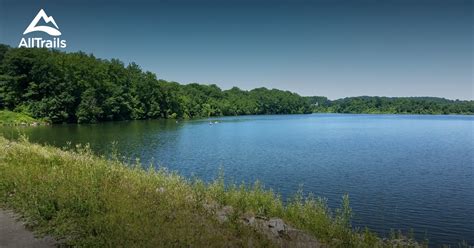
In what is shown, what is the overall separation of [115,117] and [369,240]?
10742 centimetres

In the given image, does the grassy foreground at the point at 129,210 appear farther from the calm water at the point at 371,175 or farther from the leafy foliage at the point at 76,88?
the leafy foliage at the point at 76,88

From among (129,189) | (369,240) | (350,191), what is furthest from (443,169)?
(129,189)

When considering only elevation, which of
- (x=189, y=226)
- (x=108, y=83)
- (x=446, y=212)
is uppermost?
(x=108, y=83)

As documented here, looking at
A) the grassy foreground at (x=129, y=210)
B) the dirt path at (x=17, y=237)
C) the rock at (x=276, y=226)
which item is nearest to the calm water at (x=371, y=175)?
the grassy foreground at (x=129, y=210)

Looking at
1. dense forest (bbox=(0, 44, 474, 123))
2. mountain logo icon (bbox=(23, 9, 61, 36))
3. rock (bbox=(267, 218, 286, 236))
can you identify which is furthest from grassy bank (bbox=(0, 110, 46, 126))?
rock (bbox=(267, 218, 286, 236))

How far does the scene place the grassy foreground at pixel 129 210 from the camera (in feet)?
29.2

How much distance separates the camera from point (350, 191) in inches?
930

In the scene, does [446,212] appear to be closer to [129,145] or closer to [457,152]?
[457,152]

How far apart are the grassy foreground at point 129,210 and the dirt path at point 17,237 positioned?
0.25 meters

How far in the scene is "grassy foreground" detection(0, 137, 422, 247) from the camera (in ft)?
29.2

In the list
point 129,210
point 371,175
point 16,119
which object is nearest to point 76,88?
point 16,119

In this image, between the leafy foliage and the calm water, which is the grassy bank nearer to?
the leafy foliage

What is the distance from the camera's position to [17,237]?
8547 millimetres

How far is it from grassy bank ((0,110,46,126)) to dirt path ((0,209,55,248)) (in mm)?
73496
